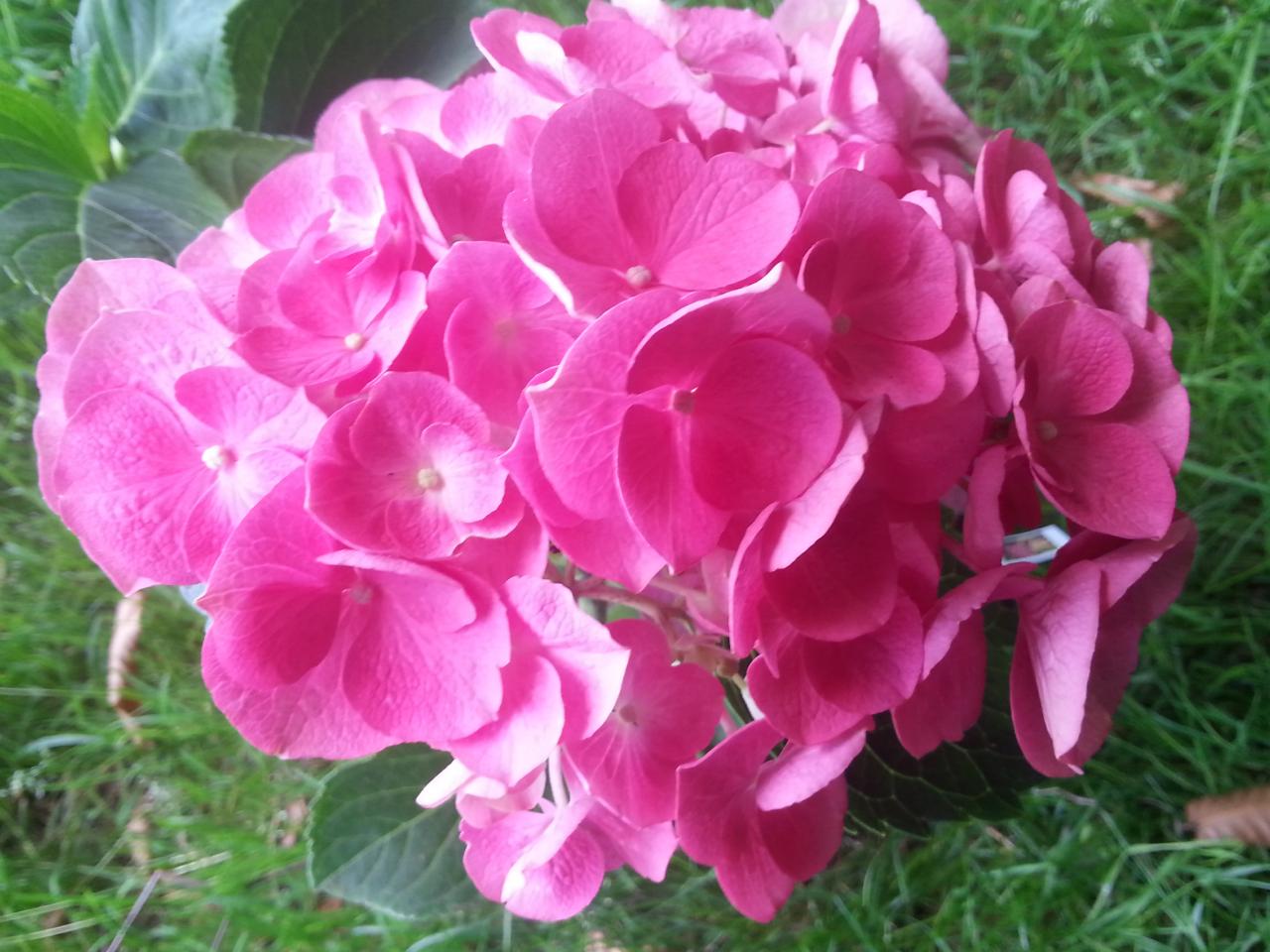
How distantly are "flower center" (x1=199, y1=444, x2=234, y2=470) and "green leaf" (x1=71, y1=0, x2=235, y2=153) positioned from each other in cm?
36

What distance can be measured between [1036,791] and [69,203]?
986 mm

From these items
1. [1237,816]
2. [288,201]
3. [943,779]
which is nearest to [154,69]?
[288,201]

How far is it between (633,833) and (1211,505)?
849mm

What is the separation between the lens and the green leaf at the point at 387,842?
2.14ft

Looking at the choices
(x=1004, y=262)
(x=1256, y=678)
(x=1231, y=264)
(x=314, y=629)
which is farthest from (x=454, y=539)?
(x=1231, y=264)

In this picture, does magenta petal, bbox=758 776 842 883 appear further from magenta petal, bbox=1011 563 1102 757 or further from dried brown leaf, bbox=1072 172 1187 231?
dried brown leaf, bbox=1072 172 1187 231

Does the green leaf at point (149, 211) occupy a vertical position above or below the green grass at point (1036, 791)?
above

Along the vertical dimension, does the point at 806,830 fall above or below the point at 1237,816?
above

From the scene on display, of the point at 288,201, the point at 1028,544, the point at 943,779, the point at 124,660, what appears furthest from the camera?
the point at 124,660

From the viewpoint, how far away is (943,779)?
0.62 meters

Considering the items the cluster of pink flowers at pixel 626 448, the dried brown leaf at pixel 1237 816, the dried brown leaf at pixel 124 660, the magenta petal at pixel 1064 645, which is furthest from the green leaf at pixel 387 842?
the dried brown leaf at pixel 1237 816

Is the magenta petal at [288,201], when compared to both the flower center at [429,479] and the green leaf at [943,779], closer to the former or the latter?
the flower center at [429,479]

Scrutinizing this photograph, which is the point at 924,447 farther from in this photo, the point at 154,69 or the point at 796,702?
the point at 154,69

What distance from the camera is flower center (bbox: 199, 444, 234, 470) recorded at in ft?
1.39
